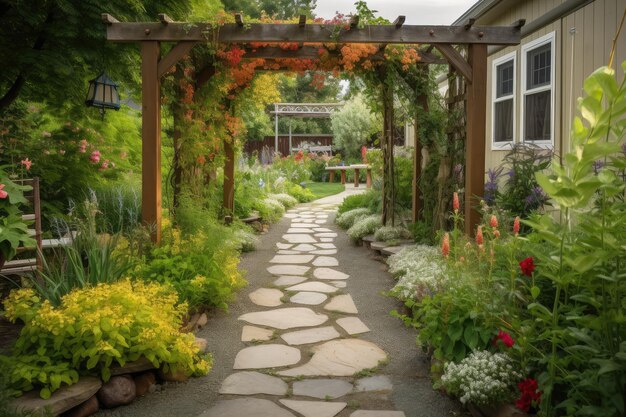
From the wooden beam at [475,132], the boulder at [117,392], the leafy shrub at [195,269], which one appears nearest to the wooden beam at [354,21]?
the wooden beam at [475,132]

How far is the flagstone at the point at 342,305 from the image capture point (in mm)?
5160

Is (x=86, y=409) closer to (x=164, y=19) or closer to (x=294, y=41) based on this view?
(x=164, y=19)

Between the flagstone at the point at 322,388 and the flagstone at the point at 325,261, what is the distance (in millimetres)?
3702

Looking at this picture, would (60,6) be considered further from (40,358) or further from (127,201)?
(40,358)

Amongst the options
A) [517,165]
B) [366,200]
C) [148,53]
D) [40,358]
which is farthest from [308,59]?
[40,358]

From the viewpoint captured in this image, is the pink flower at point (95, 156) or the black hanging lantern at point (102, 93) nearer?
the black hanging lantern at point (102, 93)

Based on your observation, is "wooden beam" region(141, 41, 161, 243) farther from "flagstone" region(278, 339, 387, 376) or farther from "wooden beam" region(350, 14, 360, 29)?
"flagstone" region(278, 339, 387, 376)

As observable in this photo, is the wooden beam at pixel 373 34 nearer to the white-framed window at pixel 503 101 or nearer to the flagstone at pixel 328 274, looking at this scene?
the white-framed window at pixel 503 101

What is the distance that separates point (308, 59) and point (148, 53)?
2.35m

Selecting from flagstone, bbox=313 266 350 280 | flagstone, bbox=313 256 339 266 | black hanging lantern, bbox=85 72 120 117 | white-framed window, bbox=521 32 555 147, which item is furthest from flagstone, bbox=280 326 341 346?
white-framed window, bbox=521 32 555 147

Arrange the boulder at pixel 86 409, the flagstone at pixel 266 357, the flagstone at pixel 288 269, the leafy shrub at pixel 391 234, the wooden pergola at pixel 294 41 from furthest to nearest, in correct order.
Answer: the leafy shrub at pixel 391 234 < the flagstone at pixel 288 269 < the wooden pergola at pixel 294 41 < the flagstone at pixel 266 357 < the boulder at pixel 86 409

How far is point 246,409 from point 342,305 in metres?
2.32

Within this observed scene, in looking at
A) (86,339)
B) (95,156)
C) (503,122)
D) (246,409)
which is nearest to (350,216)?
(503,122)

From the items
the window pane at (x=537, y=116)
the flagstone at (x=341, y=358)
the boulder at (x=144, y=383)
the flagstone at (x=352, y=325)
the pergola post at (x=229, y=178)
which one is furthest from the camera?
the pergola post at (x=229, y=178)
